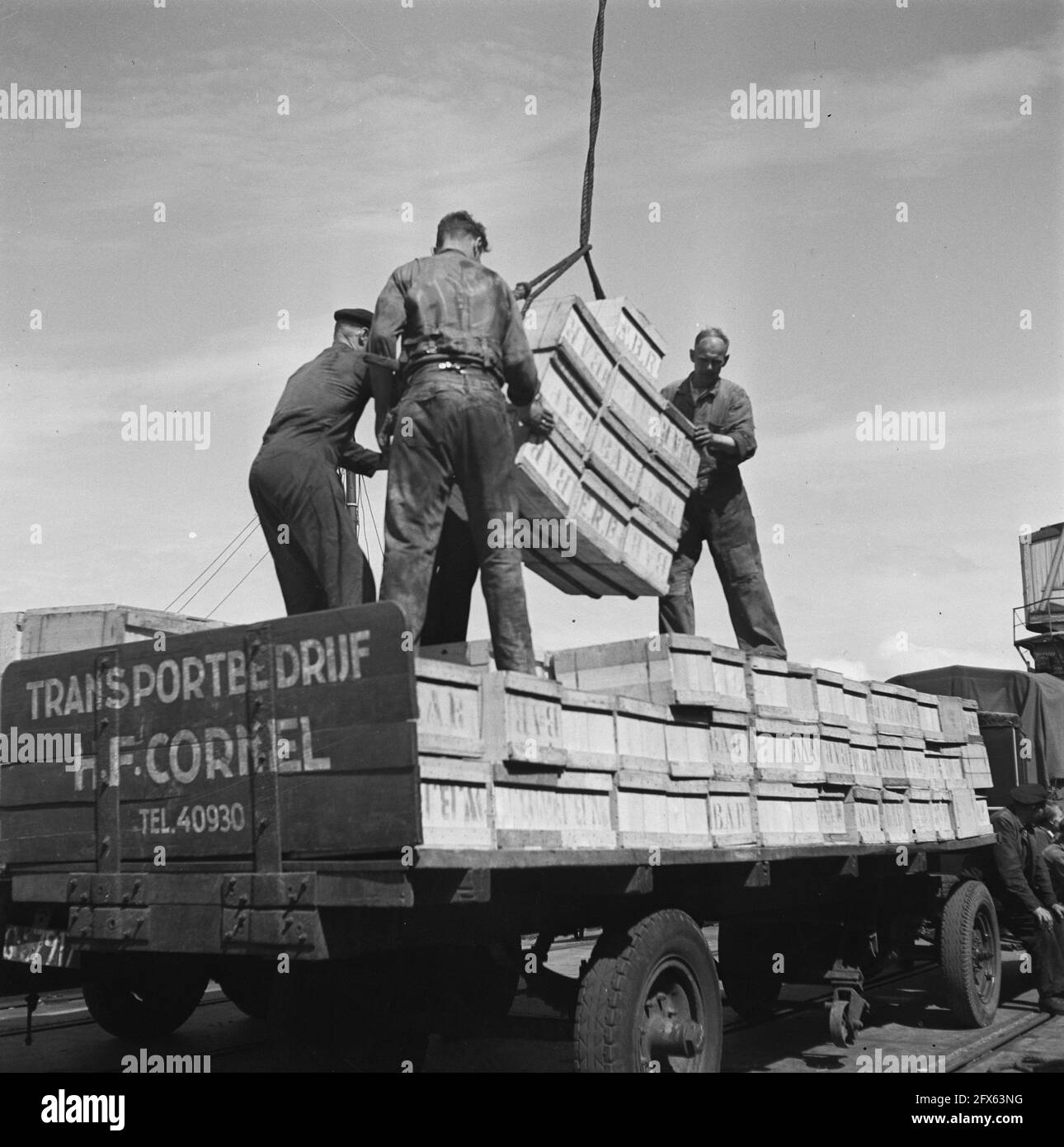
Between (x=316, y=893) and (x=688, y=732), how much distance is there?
89.6 inches

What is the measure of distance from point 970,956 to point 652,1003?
4.35 metres

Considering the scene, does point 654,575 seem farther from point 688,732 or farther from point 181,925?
point 181,925

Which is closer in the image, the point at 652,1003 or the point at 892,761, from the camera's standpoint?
the point at 652,1003

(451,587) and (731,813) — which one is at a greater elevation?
(451,587)

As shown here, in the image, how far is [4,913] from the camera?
586cm

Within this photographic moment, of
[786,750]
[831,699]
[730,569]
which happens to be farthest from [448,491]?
[730,569]

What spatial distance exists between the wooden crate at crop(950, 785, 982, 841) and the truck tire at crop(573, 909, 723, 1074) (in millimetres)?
3913

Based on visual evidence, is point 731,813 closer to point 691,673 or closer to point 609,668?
point 691,673

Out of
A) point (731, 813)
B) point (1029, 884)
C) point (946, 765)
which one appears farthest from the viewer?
point (1029, 884)

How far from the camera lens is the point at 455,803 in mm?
4805

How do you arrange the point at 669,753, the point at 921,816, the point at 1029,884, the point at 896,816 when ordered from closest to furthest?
the point at 669,753 → the point at 896,816 → the point at 921,816 → the point at 1029,884

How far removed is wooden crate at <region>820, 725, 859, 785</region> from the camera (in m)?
7.51

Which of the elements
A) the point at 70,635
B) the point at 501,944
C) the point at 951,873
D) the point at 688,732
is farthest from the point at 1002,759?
the point at 70,635

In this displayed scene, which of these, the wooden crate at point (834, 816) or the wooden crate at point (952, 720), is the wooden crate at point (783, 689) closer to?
the wooden crate at point (834, 816)
